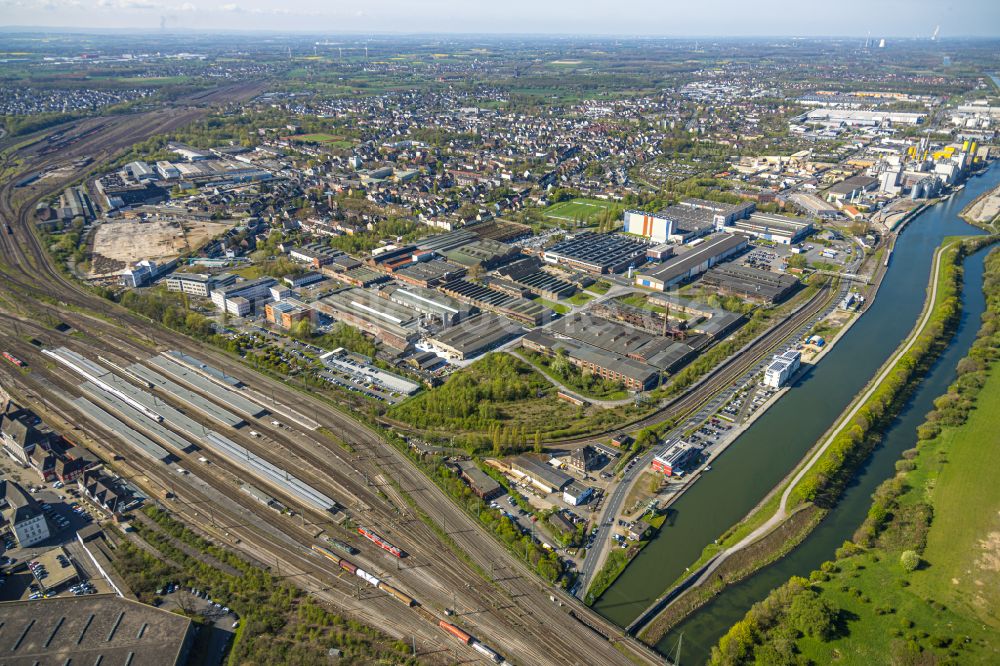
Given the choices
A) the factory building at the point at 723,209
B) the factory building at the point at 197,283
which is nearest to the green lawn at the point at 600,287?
the factory building at the point at 723,209

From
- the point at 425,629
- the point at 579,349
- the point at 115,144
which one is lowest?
the point at 425,629

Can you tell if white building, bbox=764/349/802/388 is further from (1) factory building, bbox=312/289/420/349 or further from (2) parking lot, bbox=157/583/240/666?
(2) parking lot, bbox=157/583/240/666

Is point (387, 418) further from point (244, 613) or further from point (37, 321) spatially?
point (37, 321)

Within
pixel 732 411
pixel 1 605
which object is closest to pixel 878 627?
pixel 732 411

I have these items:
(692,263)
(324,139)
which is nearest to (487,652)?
(692,263)

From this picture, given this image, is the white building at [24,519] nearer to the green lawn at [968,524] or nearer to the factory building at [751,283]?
the green lawn at [968,524]

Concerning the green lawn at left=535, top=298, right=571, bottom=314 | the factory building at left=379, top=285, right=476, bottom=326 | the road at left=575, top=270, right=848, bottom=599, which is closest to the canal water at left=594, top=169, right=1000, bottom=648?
the road at left=575, top=270, right=848, bottom=599

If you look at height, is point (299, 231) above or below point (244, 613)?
above
